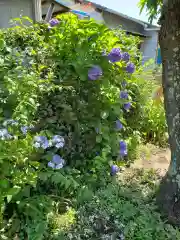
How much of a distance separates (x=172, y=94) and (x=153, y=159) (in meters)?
1.66

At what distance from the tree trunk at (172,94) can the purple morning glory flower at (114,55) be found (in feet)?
1.58

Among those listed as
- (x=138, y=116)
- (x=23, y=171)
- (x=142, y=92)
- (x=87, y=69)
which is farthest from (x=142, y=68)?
(x=23, y=171)

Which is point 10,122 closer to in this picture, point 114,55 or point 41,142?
point 41,142

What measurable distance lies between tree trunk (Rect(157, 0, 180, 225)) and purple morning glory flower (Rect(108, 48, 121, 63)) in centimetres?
48

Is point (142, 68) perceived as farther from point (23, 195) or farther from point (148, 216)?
point (23, 195)

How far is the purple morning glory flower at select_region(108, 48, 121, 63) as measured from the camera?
2.90 metres

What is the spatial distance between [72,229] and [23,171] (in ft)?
1.85

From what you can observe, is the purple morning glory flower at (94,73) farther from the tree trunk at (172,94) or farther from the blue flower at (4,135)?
the blue flower at (4,135)

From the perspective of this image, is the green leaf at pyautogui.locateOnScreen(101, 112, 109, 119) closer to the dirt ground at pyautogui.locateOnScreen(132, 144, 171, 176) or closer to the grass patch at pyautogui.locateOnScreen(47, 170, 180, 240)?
the grass patch at pyautogui.locateOnScreen(47, 170, 180, 240)

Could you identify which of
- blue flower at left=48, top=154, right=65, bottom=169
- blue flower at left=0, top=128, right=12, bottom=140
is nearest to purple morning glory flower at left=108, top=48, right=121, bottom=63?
blue flower at left=48, top=154, right=65, bottom=169

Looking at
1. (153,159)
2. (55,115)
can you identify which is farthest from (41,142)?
(153,159)

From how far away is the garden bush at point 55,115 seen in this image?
86.6 inches

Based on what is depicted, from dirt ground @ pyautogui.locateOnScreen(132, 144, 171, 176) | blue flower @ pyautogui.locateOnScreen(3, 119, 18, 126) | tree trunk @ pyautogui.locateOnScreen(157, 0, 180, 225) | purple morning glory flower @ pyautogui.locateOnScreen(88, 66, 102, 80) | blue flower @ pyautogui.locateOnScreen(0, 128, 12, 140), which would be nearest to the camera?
blue flower @ pyautogui.locateOnScreen(0, 128, 12, 140)

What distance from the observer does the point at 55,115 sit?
276 cm
